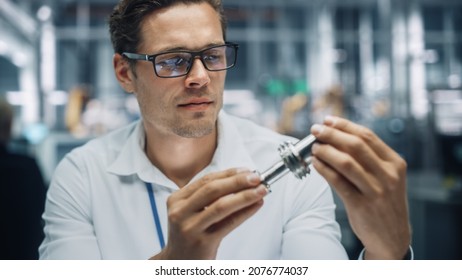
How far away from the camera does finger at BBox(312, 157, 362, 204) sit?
0.54 metres

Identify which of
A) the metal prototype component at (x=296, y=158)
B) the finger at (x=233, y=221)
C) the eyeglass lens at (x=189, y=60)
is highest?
the eyeglass lens at (x=189, y=60)

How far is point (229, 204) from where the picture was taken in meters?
0.58

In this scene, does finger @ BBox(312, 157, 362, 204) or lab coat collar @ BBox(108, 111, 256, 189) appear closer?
finger @ BBox(312, 157, 362, 204)

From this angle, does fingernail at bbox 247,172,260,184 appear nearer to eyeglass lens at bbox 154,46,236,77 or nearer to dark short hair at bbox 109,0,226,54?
eyeglass lens at bbox 154,46,236,77

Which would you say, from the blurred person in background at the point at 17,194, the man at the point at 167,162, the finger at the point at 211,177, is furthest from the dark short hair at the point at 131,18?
the blurred person in background at the point at 17,194

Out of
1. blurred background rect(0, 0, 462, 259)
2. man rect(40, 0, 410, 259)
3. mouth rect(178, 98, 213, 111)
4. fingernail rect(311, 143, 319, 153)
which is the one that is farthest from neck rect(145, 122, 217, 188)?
blurred background rect(0, 0, 462, 259)

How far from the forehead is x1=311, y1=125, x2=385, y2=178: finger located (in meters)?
0.38

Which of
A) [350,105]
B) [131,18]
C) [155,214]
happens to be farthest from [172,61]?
[350,105]

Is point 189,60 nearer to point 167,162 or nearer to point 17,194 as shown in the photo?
point 167,162

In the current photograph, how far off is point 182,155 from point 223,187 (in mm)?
421

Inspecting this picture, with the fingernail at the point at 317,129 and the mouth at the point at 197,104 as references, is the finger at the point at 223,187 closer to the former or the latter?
the fingernail at the point at 317,129

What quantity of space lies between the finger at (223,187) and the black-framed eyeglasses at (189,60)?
31cm

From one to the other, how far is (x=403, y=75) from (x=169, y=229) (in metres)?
3.19

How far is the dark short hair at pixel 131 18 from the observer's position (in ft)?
2.91
